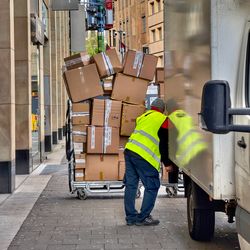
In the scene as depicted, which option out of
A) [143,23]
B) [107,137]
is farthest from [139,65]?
[143,23]

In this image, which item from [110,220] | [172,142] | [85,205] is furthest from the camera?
[85,205]

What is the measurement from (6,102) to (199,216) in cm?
565

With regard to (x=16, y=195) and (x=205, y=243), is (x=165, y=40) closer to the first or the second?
(x=205, y=243)

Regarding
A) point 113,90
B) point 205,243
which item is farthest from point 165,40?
point 205,243

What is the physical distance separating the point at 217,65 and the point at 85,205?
566 centimetres

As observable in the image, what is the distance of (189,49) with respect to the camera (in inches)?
246

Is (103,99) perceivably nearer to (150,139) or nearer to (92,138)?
(92,138)

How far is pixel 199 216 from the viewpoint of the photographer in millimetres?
6844

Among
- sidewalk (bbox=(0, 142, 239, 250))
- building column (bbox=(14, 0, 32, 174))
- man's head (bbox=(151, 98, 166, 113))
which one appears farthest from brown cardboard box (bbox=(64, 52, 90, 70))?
building column (bbox=(14, 0, 32, 174))

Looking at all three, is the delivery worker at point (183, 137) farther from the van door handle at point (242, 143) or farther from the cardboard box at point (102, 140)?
the cardboard box at point (102, 140)

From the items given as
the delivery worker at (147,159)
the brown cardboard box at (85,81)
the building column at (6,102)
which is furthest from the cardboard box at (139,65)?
the building column at (6,102)

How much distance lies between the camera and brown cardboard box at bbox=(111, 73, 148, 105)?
10.2 metres

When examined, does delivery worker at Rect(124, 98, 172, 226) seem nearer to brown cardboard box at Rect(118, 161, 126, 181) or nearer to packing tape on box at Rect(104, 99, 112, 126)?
packing tape on box at Rect(104, 99, 112, 126)

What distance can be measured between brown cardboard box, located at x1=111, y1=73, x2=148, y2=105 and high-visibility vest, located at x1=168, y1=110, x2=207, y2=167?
2665 mm
